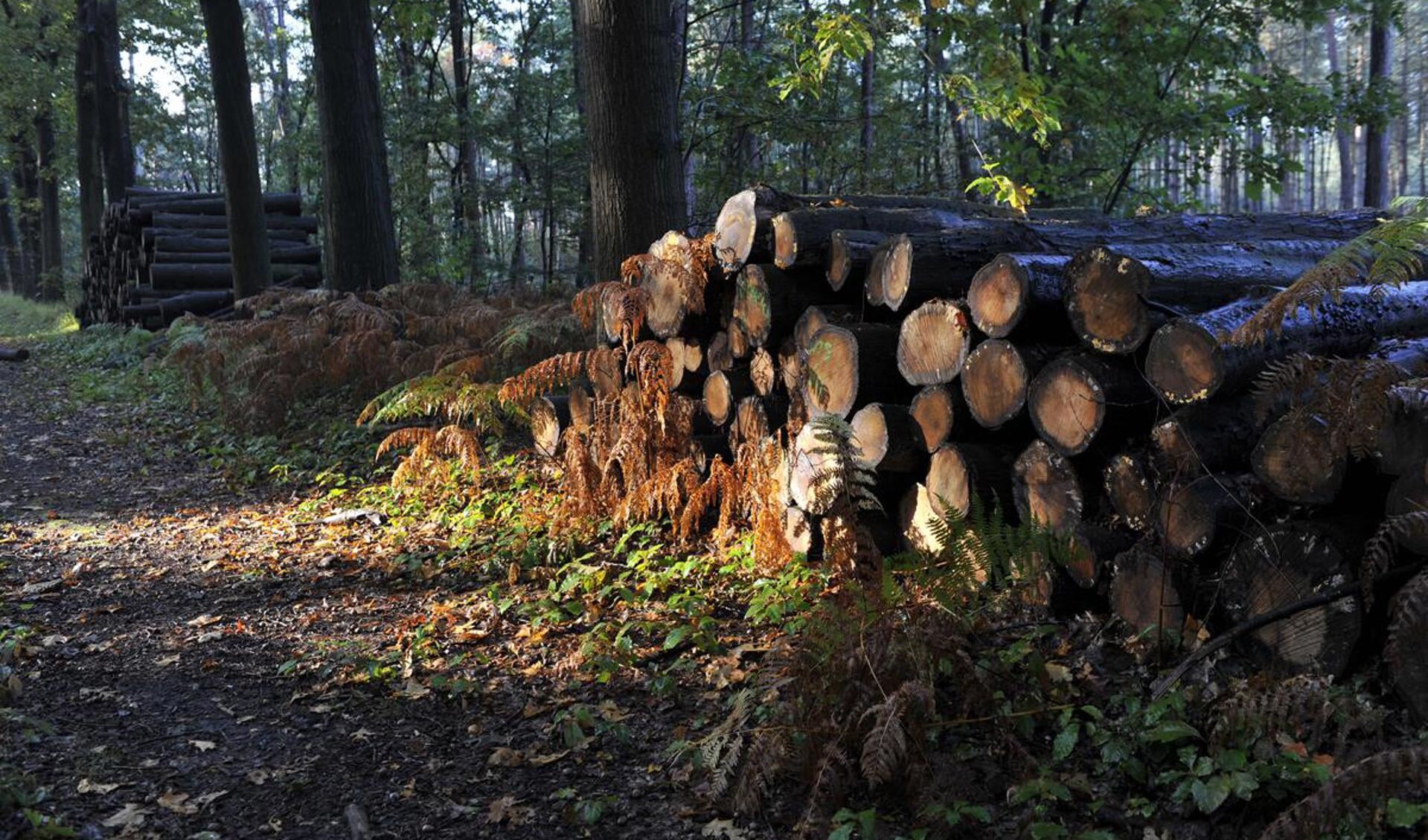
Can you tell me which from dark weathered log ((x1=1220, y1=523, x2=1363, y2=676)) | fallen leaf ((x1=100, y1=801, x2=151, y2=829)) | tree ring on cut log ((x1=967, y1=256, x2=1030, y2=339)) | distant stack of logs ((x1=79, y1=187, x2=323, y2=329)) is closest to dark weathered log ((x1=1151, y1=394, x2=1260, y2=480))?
dark weathered log ((x1=1220, y1=523, x2=1363, y2=676))

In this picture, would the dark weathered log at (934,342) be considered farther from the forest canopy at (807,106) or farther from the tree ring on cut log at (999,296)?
the forest canopy at (807,106)

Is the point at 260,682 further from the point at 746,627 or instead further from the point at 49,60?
the point at 49,60

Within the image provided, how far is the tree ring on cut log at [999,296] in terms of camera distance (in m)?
3.84

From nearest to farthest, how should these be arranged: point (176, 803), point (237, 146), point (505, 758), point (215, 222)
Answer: point (176, 803)
point (505, 758)
point (237, 146)
point (215, 222)

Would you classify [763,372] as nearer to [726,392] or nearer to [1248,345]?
[726,392]

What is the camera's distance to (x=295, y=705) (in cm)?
403

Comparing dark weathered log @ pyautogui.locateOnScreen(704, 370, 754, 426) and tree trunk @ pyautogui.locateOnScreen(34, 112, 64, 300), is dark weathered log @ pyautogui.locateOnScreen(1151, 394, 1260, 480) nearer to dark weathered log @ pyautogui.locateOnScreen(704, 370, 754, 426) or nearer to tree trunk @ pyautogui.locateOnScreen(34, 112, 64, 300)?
dark weathered log @ pyautogui.locateOnScreen(704, 370, 754, 426)

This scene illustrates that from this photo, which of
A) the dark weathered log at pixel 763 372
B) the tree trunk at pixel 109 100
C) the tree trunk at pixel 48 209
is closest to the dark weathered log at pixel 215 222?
the tree trunk at pixel 109 100

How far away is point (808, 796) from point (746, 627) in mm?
1287

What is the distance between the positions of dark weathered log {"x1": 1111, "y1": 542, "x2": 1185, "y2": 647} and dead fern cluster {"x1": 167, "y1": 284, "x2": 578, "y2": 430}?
4.92 metres

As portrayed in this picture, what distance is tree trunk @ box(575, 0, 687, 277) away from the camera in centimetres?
652

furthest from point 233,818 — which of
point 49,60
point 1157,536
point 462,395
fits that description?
point 49,60

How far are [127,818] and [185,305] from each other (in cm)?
1532

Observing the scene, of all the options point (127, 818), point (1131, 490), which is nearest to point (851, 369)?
point (1131, 490)
